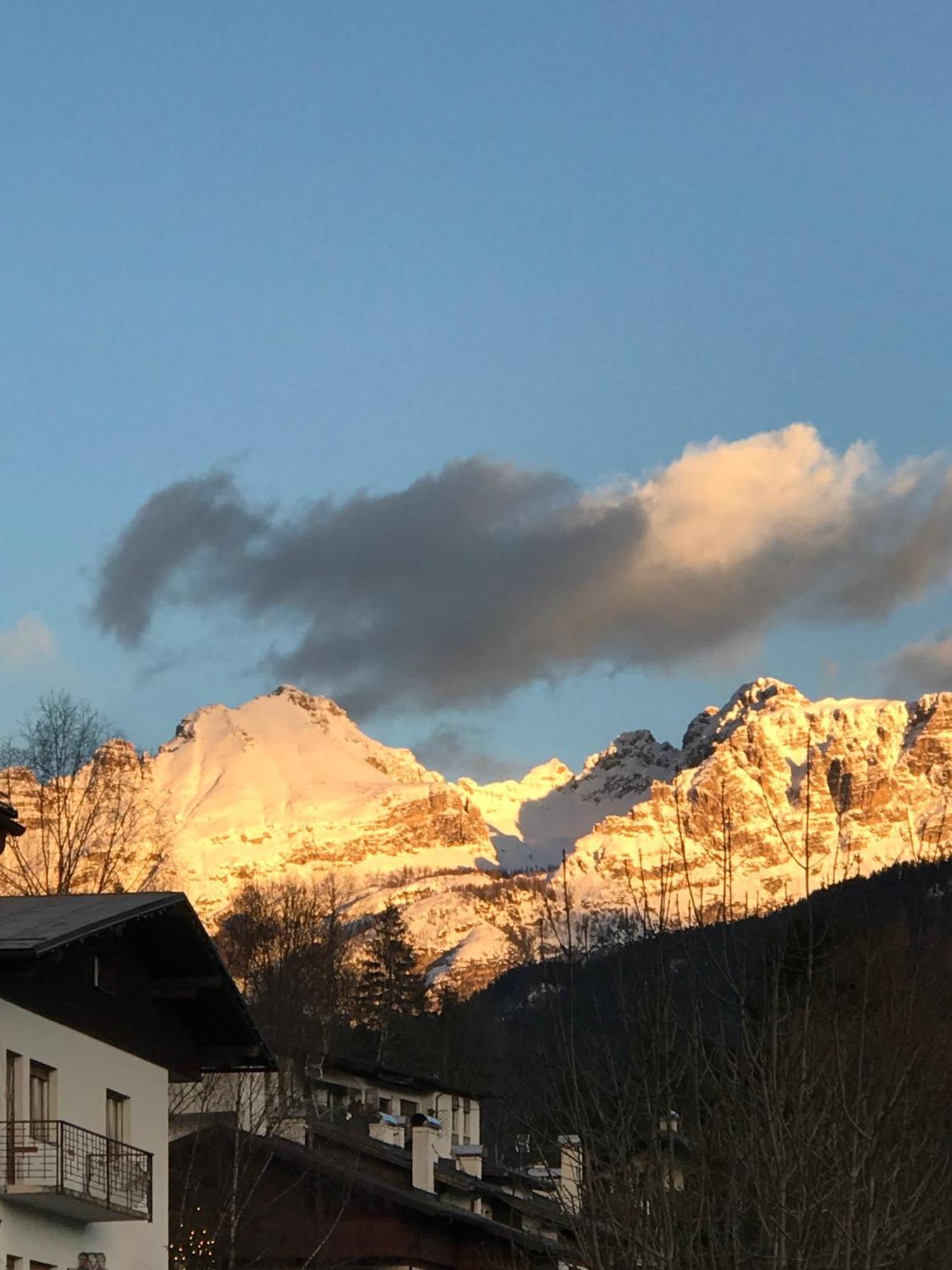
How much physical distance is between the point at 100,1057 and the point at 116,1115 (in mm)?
1395

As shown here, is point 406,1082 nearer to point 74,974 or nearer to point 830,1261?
point 74,974

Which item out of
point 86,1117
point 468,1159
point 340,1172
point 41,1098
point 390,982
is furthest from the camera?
point 390,982

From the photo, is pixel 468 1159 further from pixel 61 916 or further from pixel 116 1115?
pixel 61 916

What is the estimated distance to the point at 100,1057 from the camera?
3180 cm

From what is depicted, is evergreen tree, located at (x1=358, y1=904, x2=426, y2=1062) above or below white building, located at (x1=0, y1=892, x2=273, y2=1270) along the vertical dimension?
above

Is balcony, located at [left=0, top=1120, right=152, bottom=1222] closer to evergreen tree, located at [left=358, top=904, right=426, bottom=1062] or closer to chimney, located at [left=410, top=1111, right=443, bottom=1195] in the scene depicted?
chimney, located at [left=410, top=1111, right=443, bottom=1195]

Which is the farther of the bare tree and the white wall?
the bare tree

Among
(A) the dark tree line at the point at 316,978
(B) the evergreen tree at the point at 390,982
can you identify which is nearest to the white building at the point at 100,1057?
(A) the dark tree line at the point at 316,978

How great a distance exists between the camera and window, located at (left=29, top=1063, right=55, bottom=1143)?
28906 mm

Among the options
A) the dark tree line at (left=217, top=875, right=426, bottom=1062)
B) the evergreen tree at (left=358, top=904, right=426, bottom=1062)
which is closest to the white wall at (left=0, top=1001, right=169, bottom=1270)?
the dark tree line at (left=217, top=875, right=426, bottom=1062)

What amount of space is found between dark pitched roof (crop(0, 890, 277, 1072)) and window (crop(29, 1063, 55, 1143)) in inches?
67.3

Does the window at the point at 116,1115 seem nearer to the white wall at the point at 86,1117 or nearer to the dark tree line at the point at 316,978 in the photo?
the white wall at the point at 86,1117

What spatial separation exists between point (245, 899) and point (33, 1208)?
101686 mm

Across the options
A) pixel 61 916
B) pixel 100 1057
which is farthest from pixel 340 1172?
pixel 61 916
